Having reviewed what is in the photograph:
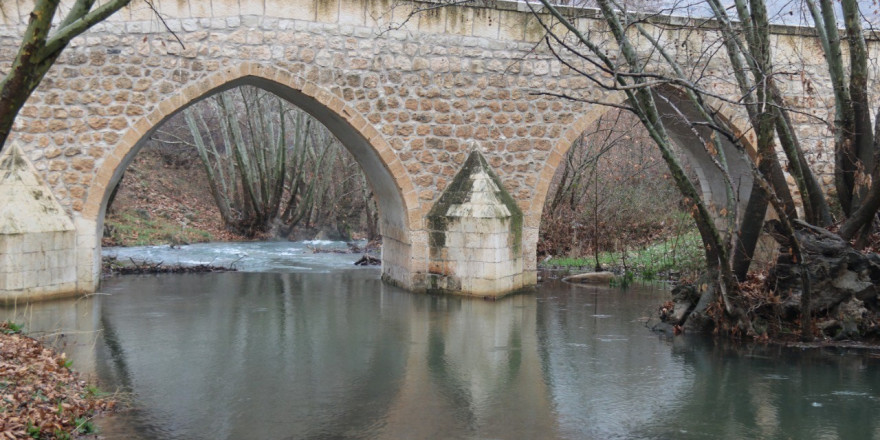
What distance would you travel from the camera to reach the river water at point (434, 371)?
16.8 ft

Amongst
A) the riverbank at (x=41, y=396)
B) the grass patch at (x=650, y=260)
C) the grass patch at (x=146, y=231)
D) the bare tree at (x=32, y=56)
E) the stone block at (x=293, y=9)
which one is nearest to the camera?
the bare tree at (x=32, y=56)

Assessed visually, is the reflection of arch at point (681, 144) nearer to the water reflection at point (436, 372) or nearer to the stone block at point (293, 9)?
the water reflection at point (436, 372)

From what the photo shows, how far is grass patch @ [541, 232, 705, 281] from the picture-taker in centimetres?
1277

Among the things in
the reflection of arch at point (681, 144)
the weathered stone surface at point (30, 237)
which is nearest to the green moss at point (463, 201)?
the reflection of arch at point (681, 144)

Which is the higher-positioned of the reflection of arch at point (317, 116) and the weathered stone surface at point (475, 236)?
the reflection of arch at point (317, 116)

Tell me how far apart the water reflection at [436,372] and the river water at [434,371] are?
0.8 inches

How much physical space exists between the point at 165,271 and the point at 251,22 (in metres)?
5.07

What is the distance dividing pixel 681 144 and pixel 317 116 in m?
6.37

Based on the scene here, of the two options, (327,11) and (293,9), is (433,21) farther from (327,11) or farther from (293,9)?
(293,9)

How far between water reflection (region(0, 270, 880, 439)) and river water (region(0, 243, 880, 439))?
20mm

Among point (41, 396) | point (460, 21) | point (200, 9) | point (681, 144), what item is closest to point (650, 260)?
point (681, 144)

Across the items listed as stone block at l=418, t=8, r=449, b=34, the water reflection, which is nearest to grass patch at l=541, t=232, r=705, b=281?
the water reflection

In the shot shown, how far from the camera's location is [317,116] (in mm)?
11578

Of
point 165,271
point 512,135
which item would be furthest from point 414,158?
point 165,271
